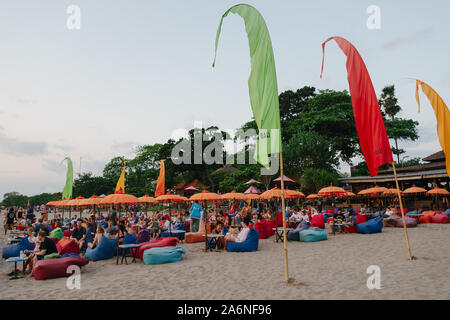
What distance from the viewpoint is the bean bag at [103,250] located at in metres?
9.50

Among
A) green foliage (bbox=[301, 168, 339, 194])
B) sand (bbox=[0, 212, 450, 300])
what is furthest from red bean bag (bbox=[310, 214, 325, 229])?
green foliage (bbox=[301, 168, 339, 194])

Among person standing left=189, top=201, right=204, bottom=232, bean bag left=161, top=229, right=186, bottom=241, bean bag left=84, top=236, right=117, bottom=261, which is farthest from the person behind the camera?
person standing left=189, top=201, right=204, bottom=232

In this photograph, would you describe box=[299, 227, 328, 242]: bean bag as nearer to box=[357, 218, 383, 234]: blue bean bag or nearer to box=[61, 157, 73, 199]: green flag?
box=[357, 218, 383, 234]: blue bean bag

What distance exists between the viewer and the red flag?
6973 mm

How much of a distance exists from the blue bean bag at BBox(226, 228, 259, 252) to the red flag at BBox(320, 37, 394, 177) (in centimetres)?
495

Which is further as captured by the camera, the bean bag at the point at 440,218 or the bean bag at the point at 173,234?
the bean bag at the point at 440,218

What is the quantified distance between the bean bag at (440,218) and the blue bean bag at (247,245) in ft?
42.7

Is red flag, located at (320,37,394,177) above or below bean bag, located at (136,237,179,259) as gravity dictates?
above

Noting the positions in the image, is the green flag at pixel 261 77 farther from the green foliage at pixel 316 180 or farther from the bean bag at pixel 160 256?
the green foliage at pixel 316 180

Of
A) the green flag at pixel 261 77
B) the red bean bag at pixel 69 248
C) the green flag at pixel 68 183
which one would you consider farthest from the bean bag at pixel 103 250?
the green flag at pixel 261 77

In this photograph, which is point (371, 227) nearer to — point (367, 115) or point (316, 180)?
point (367, 115)

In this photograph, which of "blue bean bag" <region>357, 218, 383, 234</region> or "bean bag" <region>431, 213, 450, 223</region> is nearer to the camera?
"blue bean bag" <region>357, 218, 383, 234</region>

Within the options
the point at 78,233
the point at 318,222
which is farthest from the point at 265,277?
the point at 318,222
